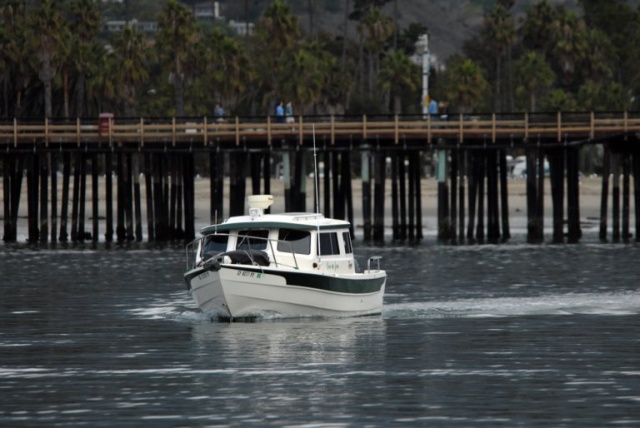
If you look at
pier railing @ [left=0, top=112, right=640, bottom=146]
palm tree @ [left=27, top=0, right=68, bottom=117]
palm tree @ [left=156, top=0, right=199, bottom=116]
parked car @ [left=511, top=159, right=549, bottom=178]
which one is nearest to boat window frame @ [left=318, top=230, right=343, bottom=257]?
pier railing @ [left=0, top=112, right=640, bottom=146]

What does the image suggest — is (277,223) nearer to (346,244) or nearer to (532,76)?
(346,244)

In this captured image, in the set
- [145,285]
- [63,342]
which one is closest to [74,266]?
[145,285]

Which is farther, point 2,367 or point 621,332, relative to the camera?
point 621,332

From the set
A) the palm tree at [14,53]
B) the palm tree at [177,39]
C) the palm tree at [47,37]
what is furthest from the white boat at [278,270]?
the palm tree at [177,39]

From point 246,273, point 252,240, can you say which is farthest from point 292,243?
point 246,273

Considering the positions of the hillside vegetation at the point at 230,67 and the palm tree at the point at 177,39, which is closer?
the hillside vegetation at the point at 230,67

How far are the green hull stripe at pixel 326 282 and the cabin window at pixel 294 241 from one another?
2.67 feet

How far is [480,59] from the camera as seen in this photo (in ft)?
623

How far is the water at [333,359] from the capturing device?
23906 mm

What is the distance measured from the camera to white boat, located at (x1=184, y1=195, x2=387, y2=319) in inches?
1416

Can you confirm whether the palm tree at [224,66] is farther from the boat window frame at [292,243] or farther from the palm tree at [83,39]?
the boat window frame at [292,243]

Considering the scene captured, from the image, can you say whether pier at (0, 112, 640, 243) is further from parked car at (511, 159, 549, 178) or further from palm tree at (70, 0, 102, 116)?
parked car at (511, 159, 549, 178)

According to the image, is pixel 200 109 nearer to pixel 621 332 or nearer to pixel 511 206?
pixel 511 206

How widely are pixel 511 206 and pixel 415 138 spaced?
30.8m
